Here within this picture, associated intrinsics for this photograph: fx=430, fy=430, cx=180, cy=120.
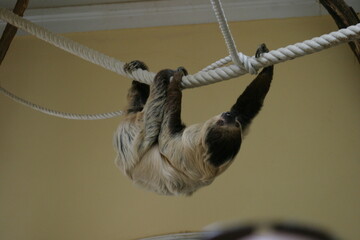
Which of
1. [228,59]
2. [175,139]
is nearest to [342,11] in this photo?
[228,59]

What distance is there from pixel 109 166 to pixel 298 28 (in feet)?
7.51

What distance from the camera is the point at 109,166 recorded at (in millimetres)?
3805

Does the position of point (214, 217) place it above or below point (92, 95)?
below

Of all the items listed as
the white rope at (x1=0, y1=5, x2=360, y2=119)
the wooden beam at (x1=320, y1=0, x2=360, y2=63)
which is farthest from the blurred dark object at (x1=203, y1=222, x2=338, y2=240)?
the wooden beam at (x1=320, y1=0, x2=360, y2=63)

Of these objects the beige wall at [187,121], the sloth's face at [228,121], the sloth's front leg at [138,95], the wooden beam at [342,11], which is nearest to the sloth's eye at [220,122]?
the sloth's face at [228,121]

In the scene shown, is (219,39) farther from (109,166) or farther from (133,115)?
(133,115)

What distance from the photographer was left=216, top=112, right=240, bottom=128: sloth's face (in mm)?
1881

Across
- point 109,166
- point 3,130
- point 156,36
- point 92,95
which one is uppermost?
point 156,36

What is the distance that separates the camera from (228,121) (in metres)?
1.89

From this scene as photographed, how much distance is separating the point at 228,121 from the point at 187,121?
204 centimetres

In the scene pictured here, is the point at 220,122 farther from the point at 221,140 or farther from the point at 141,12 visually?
the point at 141,12

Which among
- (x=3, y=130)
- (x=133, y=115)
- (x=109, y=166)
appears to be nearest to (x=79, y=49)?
(x=133, y=115)

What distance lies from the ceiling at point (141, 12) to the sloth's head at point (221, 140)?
8.86 ft

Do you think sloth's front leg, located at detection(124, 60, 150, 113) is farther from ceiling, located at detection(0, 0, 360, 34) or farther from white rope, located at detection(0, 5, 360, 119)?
ceiling, located at detection(0, 0, 360, 34)
